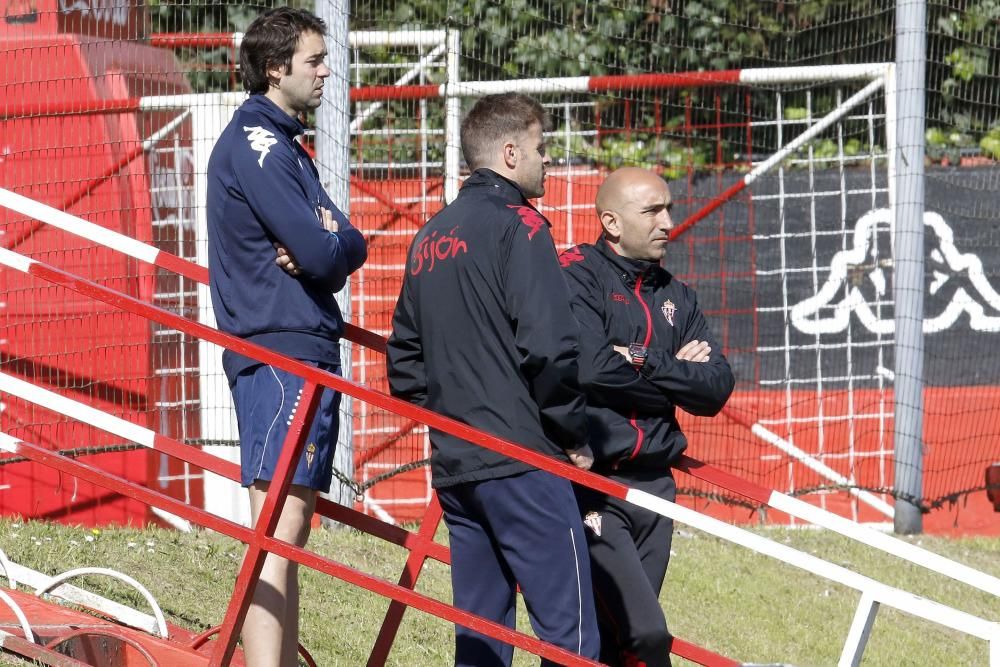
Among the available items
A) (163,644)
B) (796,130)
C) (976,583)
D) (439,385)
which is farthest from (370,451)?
(796,130)

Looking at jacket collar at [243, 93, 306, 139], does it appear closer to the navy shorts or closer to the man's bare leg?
the navy shorts

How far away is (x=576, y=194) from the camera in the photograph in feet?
27.8

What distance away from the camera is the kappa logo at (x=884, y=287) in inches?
343

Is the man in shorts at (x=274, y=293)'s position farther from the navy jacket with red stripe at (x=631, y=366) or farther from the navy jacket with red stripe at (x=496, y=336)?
the navy jacket with red stripe at (x=631, y=366)

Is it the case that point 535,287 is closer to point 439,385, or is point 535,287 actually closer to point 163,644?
point 439,385

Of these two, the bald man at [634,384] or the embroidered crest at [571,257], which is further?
the embroidered crest at [571,257]

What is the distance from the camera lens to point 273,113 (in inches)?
137

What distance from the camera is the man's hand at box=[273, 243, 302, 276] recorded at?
3326 mm

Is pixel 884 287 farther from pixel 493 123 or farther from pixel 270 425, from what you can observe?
pixel 270 425

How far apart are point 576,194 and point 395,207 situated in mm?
1409

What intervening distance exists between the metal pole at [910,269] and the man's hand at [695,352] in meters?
4.41

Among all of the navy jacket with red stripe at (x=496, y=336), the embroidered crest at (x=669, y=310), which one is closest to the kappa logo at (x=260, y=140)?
the navy jacket with red stripe at (x=496, y=336)

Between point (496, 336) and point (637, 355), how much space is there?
1.99 feet

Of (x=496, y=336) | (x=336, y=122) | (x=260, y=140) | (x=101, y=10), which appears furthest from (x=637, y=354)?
(x=101, y=10)
